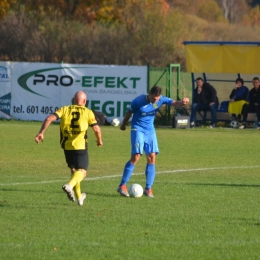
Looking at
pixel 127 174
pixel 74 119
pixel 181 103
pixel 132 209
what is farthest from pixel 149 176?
pixel 74 119

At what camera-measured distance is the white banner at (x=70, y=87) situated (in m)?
27.8

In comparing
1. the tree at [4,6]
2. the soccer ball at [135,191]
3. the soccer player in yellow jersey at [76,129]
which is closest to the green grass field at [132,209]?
the soccer ball at [135,191]

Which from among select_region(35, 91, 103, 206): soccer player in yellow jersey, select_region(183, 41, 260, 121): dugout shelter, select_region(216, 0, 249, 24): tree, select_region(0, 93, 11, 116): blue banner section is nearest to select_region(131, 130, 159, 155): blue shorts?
select_region(35, 91, 103, 206): soccer player in yellow jersey

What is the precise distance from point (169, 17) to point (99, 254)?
38813 mm

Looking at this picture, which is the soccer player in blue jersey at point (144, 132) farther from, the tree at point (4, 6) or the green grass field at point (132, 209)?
the tree at point (4, 6)

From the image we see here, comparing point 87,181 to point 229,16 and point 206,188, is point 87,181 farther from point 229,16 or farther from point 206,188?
point 229,16

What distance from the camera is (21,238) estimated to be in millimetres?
8906

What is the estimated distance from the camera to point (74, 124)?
1133 cm

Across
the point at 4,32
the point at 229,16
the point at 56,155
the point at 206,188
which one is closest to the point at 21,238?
the point at 206,188

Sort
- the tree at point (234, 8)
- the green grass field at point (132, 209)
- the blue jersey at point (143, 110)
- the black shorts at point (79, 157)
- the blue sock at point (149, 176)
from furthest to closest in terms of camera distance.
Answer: the tree at point (234, 8) < the blue jersey at point (143, 110) < the blue sock at point (149, 176) < the black shorts at point (79, 157) < the green grass field at point (132, 209)

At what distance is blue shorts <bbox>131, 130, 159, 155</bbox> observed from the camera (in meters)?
12.6

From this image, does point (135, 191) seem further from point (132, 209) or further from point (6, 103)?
point (6, 103)

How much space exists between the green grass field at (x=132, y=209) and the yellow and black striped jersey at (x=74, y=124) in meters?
0.87

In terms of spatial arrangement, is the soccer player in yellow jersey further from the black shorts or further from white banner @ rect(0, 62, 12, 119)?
white banner @ rect(0, 62, 12, 119)
